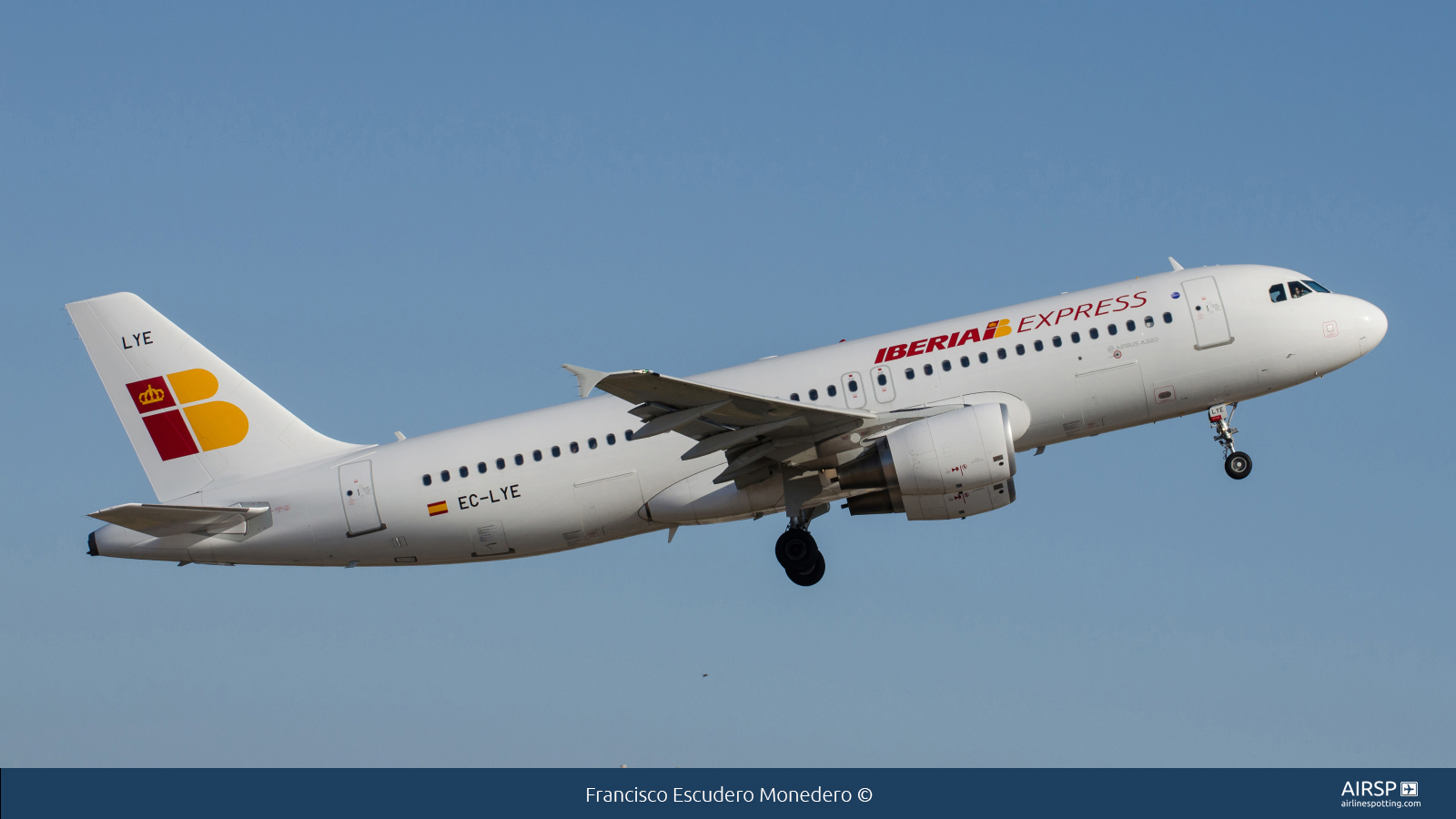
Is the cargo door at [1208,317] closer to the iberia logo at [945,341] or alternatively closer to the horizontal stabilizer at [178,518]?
the iberia logo at [945,341]

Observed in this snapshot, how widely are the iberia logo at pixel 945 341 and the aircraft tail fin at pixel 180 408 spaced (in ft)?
46.3

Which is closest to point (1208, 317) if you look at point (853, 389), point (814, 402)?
point (853, 389)

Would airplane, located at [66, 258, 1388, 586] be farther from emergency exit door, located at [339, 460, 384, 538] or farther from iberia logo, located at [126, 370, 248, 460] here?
iberia logo, located at [126, 370, 248, 460]

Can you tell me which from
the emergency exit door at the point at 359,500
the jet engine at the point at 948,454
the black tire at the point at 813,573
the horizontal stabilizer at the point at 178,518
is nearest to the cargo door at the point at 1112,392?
the jet engine at the point at 948,454

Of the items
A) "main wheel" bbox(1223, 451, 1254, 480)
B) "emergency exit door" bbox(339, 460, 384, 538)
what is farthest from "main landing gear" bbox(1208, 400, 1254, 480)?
"emergency exit door" bbox(339, 460, 384, 538)

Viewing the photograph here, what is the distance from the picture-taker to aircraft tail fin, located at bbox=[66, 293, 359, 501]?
1401 inches

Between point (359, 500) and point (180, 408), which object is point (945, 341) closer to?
point (359, 500)

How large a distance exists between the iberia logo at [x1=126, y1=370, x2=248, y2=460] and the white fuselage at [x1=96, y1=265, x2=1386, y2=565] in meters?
2.62

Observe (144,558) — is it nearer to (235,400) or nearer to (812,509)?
(235,400)

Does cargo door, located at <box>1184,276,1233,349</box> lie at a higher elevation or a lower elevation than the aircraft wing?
higher

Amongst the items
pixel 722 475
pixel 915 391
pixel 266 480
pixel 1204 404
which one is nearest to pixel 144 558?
pixel 266 480

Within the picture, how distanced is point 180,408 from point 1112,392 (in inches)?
932

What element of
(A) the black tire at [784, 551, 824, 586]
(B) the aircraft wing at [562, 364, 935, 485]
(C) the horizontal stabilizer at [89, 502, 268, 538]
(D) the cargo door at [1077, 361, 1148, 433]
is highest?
(D) the cargo door at [1077, 361, 1148, 433]

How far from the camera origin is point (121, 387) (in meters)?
36.2
